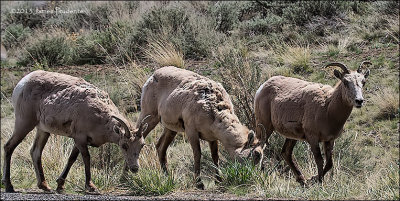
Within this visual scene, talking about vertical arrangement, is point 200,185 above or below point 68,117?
below

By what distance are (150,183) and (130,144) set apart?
0.63m

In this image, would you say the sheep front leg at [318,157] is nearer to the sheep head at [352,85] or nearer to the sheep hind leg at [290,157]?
the sheep hind leg at [290,157]

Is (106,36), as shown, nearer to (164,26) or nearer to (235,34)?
(164,26)

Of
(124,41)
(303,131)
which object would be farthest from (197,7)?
(303,131)

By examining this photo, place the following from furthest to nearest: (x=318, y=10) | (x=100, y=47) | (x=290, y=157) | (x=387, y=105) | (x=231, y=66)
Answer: (x=318, y=10) → (x=100, y=47) → (x=387, y=105) → (x=231, y=66) → (x=290, y=157)

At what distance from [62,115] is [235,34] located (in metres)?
11.2

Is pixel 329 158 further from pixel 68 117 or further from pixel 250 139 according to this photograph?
pixel 68 117

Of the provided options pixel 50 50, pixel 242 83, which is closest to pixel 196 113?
pixel 242 83

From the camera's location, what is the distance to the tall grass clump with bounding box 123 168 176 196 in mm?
10398

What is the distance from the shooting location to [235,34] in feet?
69.6

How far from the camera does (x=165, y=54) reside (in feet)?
58.6

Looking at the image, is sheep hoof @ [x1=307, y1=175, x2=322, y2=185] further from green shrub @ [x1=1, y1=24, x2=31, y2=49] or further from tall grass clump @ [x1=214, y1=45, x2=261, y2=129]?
green shrub @ [x1=1, y1=24, x2=31, y2=49]

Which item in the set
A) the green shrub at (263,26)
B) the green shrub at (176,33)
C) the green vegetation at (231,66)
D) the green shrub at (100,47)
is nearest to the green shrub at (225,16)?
the green vegetation at (231,66)

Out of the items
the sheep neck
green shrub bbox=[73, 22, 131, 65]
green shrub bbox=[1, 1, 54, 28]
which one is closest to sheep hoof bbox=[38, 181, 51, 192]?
the sheep neck
